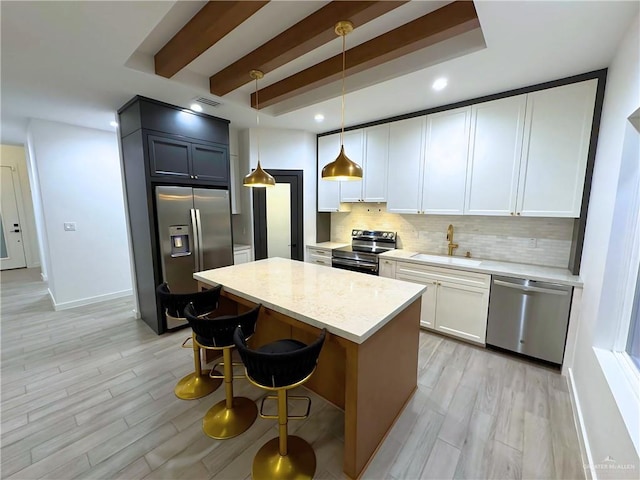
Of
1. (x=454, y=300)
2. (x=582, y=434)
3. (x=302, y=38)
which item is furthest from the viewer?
(x=454, y=300)

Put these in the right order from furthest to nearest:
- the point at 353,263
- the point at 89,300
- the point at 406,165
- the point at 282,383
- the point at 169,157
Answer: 1. the point at 89,300
2. the point at 353,263
3. the point at 406,165
4. the point at 169,157
5. the point at 282,383

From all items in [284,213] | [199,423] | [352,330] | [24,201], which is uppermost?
[24,201]

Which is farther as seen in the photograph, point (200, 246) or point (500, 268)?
point (200, 246)

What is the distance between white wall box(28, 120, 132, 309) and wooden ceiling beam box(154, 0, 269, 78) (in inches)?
103

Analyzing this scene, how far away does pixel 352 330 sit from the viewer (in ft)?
4.47

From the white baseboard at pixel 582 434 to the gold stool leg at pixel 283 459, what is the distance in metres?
1.55

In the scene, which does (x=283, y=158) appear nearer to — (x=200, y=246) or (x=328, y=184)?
(x=328, y=184)

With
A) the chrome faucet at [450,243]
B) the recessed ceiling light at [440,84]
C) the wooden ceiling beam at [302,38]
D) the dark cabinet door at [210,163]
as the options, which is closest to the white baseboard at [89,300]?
the dark cabinet door at [210,163]

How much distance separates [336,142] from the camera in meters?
4.09

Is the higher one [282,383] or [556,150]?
[556,150]

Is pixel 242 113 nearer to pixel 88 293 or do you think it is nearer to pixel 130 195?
pixel 130 195

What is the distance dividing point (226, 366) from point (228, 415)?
358mm

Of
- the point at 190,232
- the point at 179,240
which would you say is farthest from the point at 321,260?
the point at 179,240

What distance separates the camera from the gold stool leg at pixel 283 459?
150 centimetres
